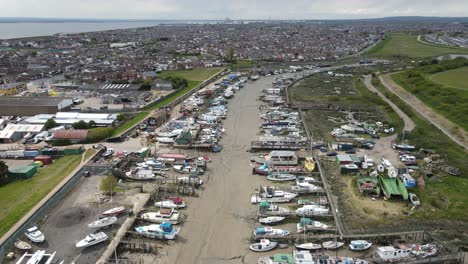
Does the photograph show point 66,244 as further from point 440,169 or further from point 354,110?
point 354,110

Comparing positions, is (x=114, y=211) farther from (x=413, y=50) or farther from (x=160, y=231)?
(x=413, y=50)

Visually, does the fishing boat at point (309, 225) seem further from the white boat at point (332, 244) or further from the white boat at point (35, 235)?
the white boat at point (35, 235)

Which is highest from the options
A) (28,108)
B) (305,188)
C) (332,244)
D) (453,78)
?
(28,108)

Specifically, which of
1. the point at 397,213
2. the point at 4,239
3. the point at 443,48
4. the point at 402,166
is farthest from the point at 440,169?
the point at 443,48

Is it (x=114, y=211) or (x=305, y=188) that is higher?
(x=114, y=211)

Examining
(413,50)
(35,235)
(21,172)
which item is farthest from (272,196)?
(413,50)
